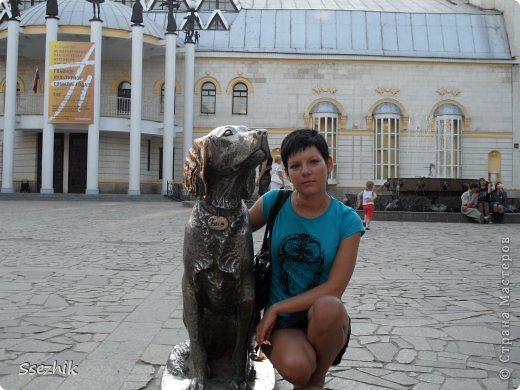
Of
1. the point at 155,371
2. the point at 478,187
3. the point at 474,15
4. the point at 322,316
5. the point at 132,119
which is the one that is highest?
the point at 474,15

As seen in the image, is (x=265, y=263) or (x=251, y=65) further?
(x=251, y=65)

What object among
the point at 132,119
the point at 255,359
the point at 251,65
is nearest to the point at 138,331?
the point at 255,359

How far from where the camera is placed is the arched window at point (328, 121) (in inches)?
1187

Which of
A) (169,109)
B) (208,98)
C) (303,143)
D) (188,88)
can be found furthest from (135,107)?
(303,143)

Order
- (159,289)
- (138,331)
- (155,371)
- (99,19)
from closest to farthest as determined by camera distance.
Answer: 1. (155,371)
2. (138,331)
3. (159,289)
4. (99,19)

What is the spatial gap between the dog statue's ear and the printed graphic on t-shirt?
597 millimetres

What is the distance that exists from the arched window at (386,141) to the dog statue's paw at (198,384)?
28.4m

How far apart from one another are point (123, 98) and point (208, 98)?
17.5 feet

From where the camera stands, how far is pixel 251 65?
30719 mm

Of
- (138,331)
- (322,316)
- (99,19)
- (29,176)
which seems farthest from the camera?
(29,176)

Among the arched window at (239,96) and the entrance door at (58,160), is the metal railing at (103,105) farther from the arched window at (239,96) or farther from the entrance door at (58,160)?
the arched window at (239,96)

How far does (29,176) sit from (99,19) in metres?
10.3

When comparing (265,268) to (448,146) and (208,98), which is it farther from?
(448,146)

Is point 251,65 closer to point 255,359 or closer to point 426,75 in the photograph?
point 426,75
